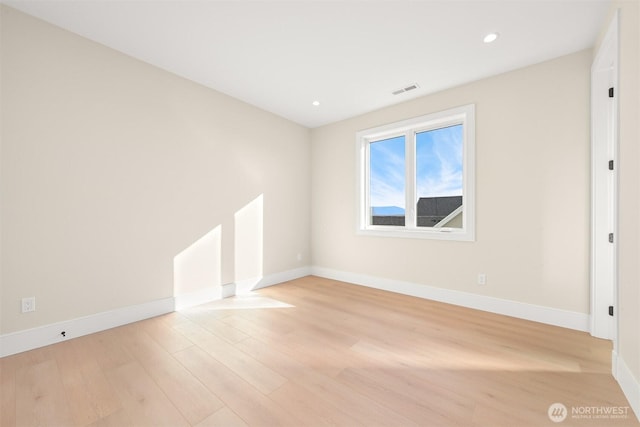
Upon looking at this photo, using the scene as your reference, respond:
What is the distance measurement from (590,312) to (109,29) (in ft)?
16.6

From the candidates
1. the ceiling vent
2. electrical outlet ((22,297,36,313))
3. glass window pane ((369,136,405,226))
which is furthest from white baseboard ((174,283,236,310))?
the ceiling vent

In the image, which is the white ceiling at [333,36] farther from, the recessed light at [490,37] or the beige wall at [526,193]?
the beige wall at [526,193]

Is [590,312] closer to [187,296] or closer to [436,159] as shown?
[436,159]

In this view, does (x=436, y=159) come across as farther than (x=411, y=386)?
Yes

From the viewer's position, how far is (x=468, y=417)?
1405 millimetres

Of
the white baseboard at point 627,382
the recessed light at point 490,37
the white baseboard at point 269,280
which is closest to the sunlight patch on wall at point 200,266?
the white baseboard at point 269,280

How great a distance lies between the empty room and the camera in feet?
5.24

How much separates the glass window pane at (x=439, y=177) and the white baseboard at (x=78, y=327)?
3.44 metres

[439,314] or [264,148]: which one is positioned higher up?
[264,148]

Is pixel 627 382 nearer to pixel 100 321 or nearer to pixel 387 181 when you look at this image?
pixel 387 181

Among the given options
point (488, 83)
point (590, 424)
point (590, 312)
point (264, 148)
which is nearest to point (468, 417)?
point (590, 424)

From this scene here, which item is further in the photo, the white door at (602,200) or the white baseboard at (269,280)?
the white baseboard at (269,280)

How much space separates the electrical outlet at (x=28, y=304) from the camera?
2.09 m

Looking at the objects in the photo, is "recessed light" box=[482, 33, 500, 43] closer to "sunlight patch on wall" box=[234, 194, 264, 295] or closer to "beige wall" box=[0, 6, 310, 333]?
"beige wall" box=[0, 6, 310, 333]
